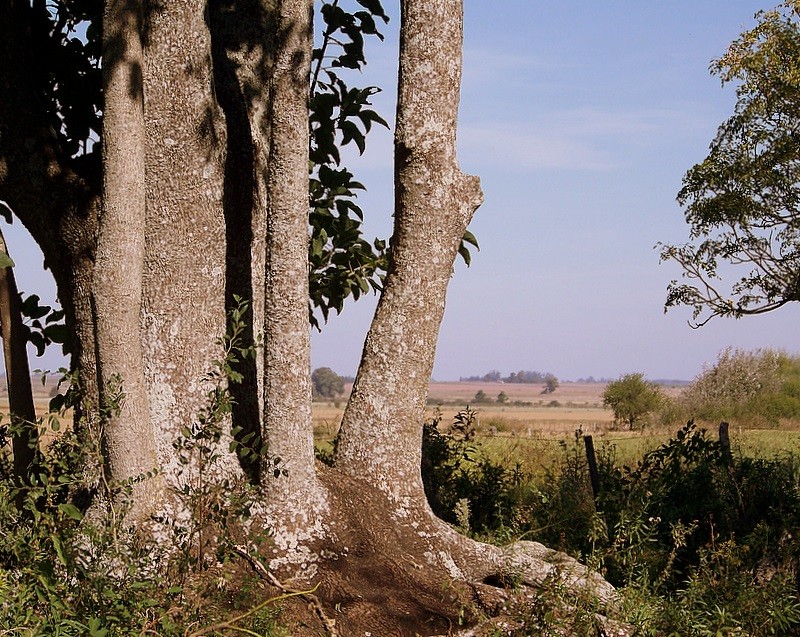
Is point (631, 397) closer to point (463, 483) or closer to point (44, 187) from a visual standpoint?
point (463, 483)

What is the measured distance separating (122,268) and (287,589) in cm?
200

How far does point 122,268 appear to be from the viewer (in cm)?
499

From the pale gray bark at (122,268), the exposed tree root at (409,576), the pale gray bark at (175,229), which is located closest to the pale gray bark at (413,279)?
the exposed tree root at (409,576)

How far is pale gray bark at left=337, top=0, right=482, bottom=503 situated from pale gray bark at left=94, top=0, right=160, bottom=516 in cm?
146

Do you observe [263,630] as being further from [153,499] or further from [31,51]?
[31,51]

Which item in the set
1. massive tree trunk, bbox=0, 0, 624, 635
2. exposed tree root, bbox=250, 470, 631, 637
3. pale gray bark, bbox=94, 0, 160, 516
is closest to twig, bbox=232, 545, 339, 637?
exposed tree root, bbox=250, 470, 631, 637

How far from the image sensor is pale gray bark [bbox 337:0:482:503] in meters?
5.96

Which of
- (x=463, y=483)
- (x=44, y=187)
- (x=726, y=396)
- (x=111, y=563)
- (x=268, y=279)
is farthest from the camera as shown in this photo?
(x=726, y=396)

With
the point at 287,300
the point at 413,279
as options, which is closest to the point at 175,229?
the point at 287,300

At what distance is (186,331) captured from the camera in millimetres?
5504

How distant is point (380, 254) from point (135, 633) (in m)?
4.36

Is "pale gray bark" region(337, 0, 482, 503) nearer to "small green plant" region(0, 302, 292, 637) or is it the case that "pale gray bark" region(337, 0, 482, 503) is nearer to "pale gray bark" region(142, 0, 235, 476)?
"small green plant" region(0, 302, 292, 637)

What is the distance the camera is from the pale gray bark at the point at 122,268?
4.98m

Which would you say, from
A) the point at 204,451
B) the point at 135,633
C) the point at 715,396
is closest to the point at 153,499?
the point at 204,451
